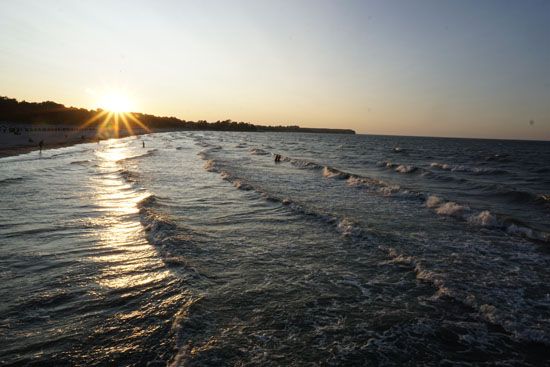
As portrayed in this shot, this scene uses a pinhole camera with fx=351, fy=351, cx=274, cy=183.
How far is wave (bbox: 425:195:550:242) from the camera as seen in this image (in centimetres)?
1516

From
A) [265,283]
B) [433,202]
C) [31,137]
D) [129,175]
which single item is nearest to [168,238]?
[265,283]

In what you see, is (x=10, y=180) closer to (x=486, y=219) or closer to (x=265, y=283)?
Result: (x=265, y=283)

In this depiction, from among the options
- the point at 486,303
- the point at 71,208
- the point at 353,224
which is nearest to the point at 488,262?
the point at 486,303

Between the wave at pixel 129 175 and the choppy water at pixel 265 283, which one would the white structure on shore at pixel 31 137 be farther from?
the choppy water at pixel 265 283

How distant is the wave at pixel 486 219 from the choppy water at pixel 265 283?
98mm

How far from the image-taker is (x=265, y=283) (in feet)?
30.1

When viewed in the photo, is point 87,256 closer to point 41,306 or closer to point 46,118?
point 41,306

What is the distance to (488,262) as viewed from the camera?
11.6 meters

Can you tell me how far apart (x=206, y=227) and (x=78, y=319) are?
745 centimetres

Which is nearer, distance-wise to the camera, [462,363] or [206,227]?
[462,363]

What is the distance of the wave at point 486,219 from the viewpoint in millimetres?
15158

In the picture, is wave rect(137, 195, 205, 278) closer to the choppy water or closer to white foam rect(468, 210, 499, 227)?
the choppy water

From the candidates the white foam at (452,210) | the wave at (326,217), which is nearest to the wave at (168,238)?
the wave at (326,217)

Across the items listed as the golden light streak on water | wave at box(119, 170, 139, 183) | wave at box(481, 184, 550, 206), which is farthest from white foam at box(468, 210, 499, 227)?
wave at box(119, 170, 139, 183)
